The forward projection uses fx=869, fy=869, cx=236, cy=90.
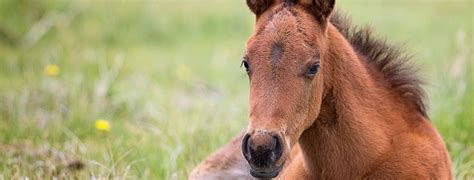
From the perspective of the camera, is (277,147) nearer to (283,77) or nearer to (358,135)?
(283,77)

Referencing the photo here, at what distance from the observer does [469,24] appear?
11812 mm

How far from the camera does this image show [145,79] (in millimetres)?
9844

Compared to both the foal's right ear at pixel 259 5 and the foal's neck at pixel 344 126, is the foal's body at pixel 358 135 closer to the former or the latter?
the foal's neck at pixel 344 126

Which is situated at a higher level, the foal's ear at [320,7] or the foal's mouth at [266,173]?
the foal's ear at [320,7]

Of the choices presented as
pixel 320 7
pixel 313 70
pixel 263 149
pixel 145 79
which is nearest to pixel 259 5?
pixel 320 7

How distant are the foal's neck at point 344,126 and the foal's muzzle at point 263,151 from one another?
0.60 meters

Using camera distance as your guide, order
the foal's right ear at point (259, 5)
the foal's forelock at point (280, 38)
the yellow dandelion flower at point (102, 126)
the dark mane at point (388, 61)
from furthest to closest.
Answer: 1. the yellow dandelion flower at point (102, 126)
2. the dark mane at point (388, 61)
3. the foal's right ear at point (259, 5)
4. the foal's forelock at point (280, 38)

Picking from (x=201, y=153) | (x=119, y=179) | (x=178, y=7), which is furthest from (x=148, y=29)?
(x=119, y=179)

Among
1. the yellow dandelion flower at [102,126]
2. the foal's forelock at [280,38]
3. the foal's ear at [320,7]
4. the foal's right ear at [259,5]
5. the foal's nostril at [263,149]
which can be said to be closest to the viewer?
the foal's nostril at [263,149]

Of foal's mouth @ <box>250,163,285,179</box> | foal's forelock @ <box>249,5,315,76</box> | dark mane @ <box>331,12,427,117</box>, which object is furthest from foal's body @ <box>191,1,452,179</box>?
foal's mouth @ <box>250,163,285,179</box>

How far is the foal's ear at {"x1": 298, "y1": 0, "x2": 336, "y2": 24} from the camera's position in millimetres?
4285

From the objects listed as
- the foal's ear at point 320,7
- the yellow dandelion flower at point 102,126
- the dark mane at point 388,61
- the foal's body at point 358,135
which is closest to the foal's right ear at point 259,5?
the foal's ear at point 320,7

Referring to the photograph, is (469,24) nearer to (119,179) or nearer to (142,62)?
(142,62)

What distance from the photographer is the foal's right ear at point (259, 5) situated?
441 cm
